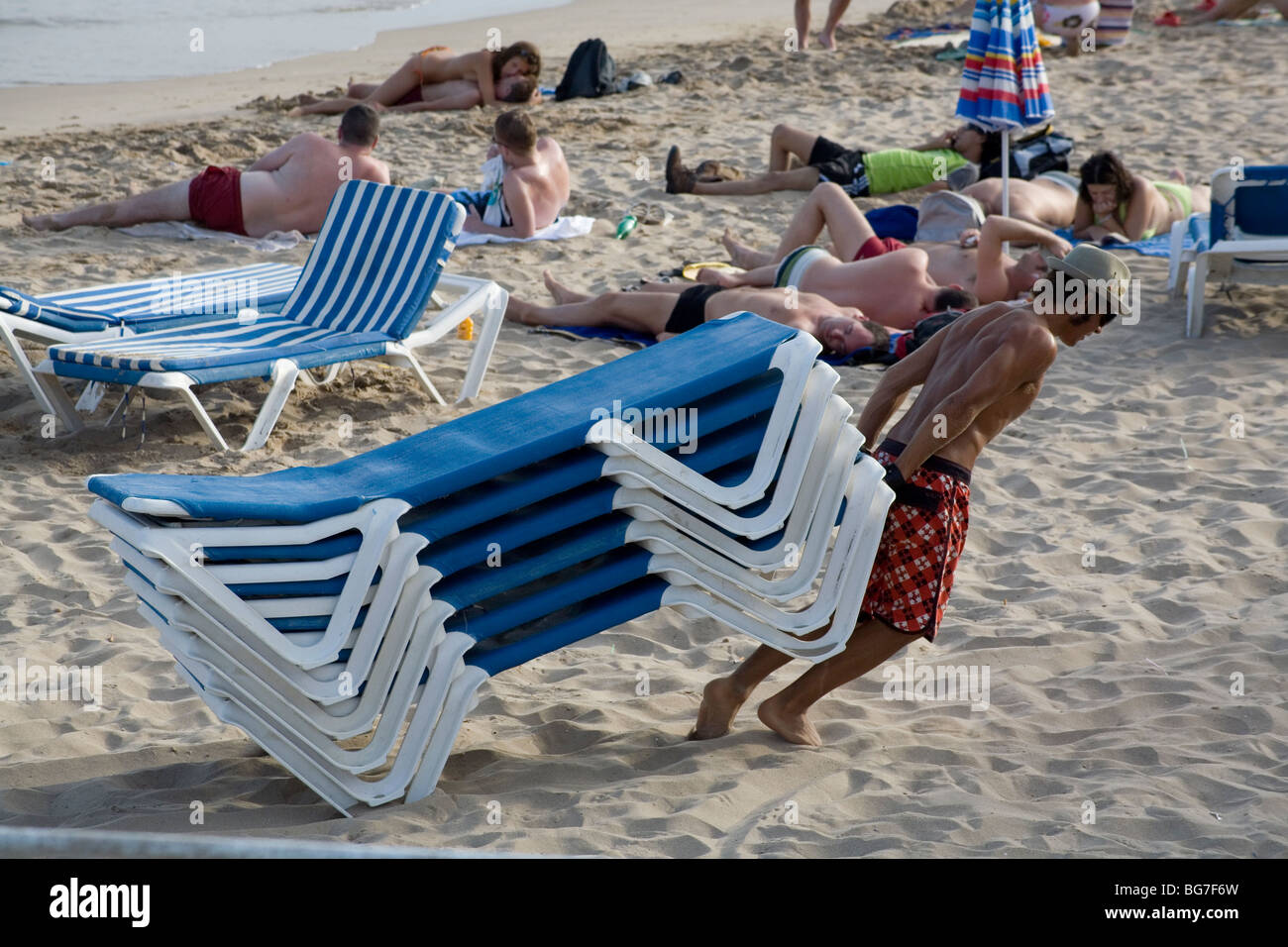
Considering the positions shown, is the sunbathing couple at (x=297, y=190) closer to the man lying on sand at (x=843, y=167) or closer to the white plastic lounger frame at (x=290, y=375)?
the man lying on sand at (x=843, y=167)

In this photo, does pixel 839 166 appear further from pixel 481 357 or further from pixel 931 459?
pixel 931 459

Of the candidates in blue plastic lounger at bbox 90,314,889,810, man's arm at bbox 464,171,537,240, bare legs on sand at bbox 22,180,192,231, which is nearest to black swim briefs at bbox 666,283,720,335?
man's arm at bbox 464,171,537,240

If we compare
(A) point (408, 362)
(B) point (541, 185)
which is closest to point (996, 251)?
(B) point (541, 185)

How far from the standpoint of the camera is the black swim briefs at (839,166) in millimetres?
8812

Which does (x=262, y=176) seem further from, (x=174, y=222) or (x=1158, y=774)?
(x=1158, y=774)

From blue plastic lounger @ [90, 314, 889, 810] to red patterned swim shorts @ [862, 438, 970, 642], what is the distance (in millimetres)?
224

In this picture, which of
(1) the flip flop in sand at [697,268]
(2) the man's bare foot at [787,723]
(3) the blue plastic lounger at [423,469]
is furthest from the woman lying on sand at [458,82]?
(2) the man's bare foot at [787,723]

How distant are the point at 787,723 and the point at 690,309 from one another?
3304mm

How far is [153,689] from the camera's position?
354 cm

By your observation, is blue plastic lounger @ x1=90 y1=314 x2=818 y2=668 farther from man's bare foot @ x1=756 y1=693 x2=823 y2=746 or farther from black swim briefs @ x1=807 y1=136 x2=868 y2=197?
black swim briefs @ x1=807 y1=136 x2=868 y2=197

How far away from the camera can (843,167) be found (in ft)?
29.0

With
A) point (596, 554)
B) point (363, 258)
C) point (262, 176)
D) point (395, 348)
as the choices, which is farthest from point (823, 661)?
point (262, 176)

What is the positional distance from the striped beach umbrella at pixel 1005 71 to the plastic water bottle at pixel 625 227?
220cm

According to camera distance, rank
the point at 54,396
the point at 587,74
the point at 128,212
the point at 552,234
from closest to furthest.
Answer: the point at 54,396
the point at 128,212
the point at 552,234
the point at 587,74
